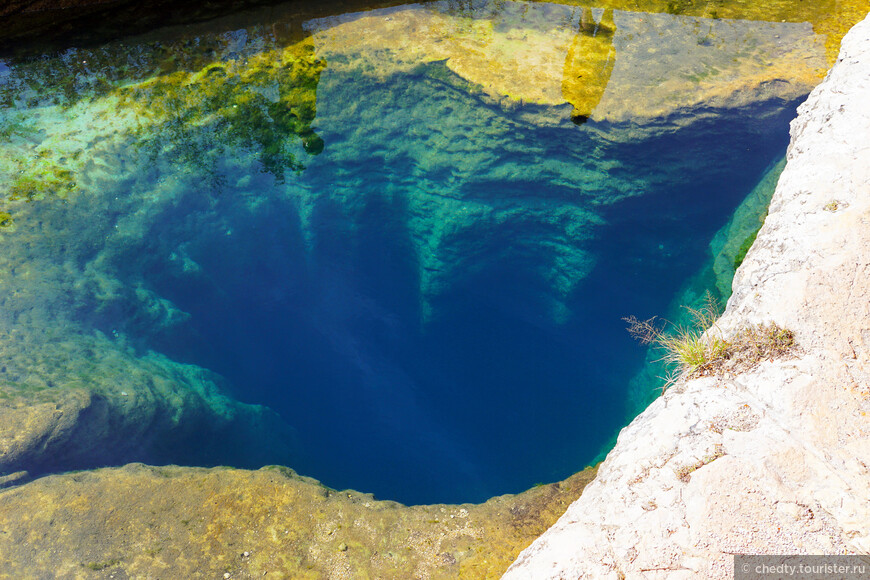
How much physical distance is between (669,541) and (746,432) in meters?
0.47

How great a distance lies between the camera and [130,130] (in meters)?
4.04

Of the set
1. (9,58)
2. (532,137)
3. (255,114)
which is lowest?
(532,137)

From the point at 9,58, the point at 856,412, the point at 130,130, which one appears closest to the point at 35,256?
the point at 130,130

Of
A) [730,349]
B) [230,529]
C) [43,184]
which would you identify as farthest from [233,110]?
[730,349]

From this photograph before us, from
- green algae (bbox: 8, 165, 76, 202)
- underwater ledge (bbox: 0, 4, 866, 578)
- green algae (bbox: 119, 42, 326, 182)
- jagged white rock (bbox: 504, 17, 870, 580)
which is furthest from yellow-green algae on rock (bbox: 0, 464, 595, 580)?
green algae (bbox: 119, 42, 326, 182)

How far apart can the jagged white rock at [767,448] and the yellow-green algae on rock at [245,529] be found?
523 mm

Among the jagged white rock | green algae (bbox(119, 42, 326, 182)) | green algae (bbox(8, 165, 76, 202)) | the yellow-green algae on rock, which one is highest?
green algae (bbox(119, 42, 326, 182))

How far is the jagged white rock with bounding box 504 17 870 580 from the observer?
1585 millimetres

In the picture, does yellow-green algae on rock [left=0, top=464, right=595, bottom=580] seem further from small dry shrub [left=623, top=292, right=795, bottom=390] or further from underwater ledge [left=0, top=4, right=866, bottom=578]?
small dry shrub [left=623, top=292, right=795, bottom=390]

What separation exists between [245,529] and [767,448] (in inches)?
87.7

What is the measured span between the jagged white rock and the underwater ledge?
0.92 ft

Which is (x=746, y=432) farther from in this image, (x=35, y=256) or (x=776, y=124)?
(x=35, y=256)

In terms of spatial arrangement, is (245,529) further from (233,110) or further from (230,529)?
(233,110)

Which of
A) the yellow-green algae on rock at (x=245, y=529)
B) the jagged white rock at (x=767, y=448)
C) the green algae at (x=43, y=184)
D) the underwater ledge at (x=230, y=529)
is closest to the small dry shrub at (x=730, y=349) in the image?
the jagged white rock at (x=767, y=448)
